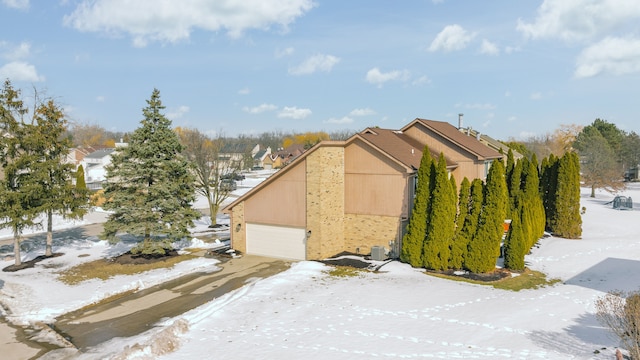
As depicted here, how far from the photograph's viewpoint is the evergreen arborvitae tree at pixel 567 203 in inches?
1133

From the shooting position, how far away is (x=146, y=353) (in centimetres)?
1220

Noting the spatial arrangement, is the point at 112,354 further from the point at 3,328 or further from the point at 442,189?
the point at 442,189

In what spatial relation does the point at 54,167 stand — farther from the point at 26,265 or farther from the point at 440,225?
the point at 440,225

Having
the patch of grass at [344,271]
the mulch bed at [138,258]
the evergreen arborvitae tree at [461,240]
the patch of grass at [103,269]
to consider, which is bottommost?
the patch of grass at [103,269]

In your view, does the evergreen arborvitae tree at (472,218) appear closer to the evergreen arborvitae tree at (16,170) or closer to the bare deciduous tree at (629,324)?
the bare deciduous tree at (629,324)

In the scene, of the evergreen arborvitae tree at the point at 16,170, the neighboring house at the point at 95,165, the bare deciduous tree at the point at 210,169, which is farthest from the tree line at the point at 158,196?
the neighboring house at the point at 95,165

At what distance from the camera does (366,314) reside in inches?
606

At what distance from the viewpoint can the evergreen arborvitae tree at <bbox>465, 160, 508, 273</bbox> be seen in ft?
66.7

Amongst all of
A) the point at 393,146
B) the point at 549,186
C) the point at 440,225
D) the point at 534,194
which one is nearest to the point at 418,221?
the point at 440,225

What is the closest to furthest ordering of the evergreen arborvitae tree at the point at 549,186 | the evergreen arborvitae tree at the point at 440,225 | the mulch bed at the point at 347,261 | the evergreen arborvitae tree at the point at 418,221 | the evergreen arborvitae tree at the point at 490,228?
the evergreen arborvitae tree at the point at 490,228, the evergreen arborvitae tree at the point at 440,225, the evergreen arborvitae tree at the point at 418,221, the mulch bed at the point at 347,261, the evergreen arborvitae tree at the point at 549,186

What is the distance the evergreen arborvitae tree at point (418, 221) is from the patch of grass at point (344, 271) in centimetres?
269

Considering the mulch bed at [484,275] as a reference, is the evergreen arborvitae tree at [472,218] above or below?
above

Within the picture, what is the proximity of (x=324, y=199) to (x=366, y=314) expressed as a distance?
8693 mm

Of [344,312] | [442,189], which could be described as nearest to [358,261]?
[442,189]
